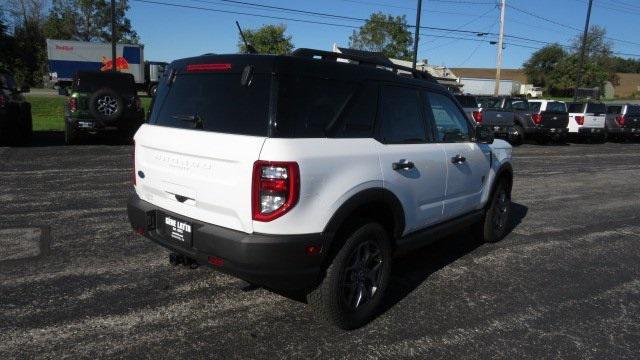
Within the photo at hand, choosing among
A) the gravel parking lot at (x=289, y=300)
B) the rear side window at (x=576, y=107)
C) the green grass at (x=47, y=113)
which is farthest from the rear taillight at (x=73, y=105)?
the rear side window at (x=576, y=107)

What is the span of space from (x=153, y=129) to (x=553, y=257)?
448 cm

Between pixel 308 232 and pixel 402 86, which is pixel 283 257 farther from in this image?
pixel 402 86

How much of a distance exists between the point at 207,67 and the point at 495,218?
391 cm

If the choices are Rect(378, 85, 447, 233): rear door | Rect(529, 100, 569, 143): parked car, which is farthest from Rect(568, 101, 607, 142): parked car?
Rect(378, 85, 447, 233): rear door

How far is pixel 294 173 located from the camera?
2.85 metres

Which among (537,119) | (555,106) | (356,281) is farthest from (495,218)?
(555,106)

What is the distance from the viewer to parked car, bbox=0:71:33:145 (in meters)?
10.9

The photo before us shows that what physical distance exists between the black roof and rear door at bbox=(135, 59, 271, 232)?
2.0 inches

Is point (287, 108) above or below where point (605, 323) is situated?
above

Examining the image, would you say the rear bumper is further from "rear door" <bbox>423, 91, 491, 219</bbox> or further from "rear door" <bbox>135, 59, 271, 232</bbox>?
"rear door" <bbox>423, 91, 491, 219</bbox>

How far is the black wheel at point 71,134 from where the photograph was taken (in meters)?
12.4

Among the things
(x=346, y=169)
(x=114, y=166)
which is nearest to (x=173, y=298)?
(x=346, y=169)

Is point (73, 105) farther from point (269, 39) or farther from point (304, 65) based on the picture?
point (269, 39)

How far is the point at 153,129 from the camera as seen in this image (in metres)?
3.69
